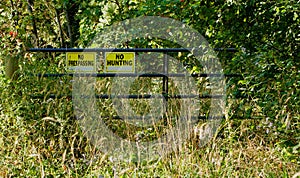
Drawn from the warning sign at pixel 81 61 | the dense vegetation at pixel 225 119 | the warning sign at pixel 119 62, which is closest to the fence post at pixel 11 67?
the dense vegetation at pixel 225 119

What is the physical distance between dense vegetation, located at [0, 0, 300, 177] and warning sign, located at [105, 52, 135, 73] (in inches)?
9.2

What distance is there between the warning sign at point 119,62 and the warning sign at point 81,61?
0.16 m

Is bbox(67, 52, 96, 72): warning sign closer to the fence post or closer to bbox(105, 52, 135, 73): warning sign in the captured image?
bbox(105, 52, 135, 73): warning sign

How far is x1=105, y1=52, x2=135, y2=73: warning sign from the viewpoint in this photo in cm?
589

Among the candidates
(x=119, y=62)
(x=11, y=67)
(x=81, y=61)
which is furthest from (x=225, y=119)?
(x=11, y=67)

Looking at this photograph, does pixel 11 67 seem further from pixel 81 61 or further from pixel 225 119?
pixel 225 119

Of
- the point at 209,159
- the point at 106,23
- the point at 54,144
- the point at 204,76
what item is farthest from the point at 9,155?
the point at 106,23

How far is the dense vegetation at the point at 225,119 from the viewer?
4.00 metres

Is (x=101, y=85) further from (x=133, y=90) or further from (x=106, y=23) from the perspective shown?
(x=106, y=23)

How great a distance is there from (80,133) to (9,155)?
25.4 inches

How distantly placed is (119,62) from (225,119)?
1.51m

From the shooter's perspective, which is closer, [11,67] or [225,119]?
[225,119]

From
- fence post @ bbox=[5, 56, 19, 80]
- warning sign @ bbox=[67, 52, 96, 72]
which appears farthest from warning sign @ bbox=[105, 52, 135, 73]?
fence post @ bbox=[5, 56, 19, 80]

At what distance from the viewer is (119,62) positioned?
5938 millimetres
